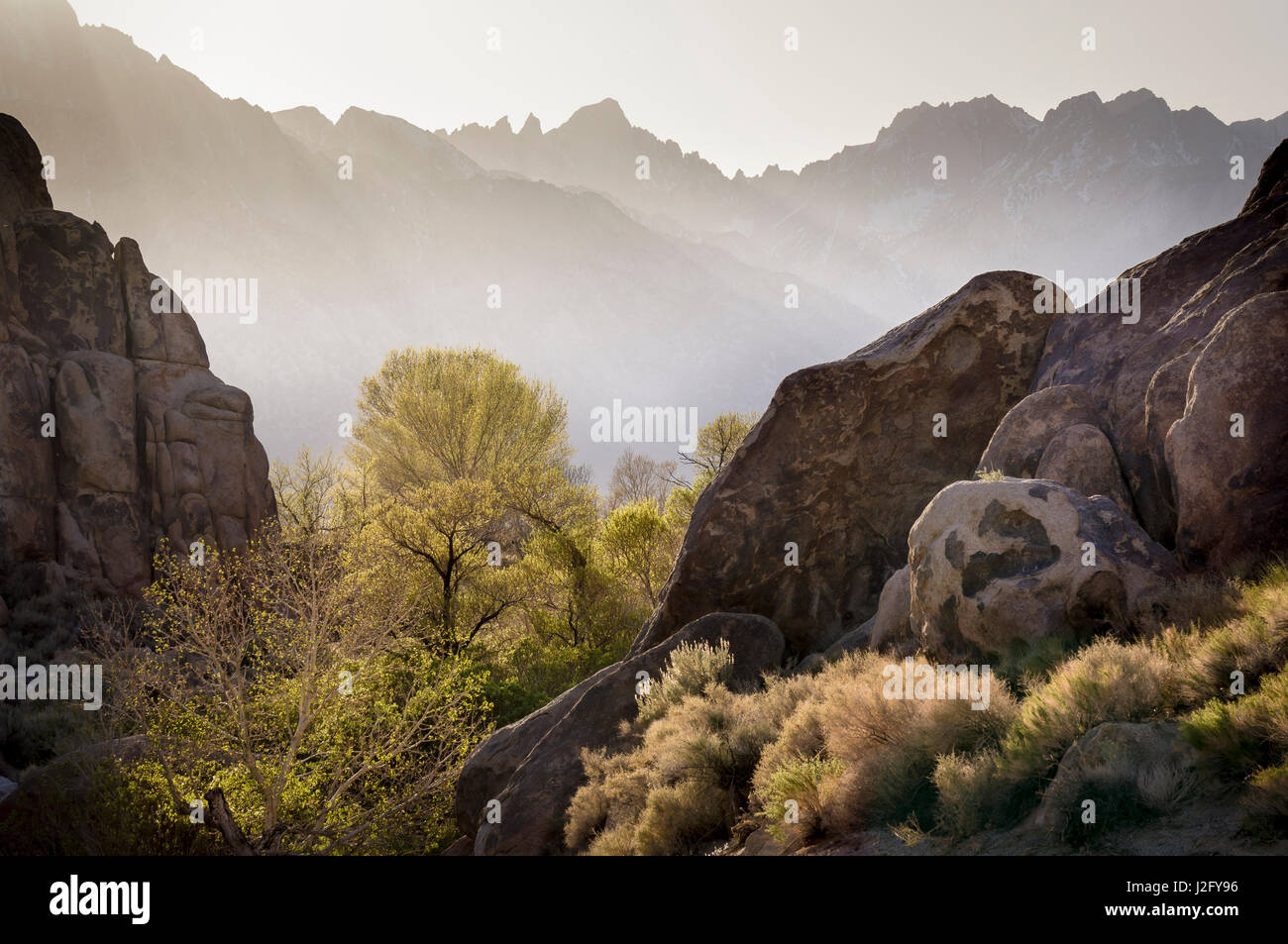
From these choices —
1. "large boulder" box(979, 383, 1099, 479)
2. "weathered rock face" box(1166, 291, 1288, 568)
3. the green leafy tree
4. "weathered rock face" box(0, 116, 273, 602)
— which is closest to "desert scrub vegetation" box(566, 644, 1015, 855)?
"weathered rock face" box(1166, 291, 1288, 568)

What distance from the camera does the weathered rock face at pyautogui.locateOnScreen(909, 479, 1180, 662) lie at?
24.2 ft

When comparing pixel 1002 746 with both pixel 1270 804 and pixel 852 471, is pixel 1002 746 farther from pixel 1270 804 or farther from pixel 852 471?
pixel 852 471

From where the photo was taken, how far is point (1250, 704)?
4457mm

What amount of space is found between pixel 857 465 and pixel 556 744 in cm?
705

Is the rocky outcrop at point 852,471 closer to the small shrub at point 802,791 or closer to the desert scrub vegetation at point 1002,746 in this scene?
the desert scrub vegetation at point 1002,746

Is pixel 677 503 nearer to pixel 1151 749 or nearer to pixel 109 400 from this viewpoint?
pixel 109 400

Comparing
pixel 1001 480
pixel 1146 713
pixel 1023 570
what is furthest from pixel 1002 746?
pixel 1001 480

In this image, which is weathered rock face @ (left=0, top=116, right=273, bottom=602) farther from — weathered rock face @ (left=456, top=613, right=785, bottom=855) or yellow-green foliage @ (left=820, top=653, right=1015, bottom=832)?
yellow-green foliage @ (left=820, top=653, right=1015, bottom=832)

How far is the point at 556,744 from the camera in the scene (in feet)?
38.8

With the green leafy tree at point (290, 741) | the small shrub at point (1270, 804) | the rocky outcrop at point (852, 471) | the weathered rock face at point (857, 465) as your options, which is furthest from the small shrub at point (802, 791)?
the green leafy tree at point (290, 741)

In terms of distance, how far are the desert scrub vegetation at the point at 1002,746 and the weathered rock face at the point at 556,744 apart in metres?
2.52

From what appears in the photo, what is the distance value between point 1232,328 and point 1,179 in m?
45.5

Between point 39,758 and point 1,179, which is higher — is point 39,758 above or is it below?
below
